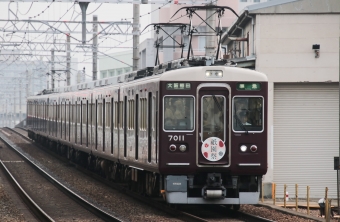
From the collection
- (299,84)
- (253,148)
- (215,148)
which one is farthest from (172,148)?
(299,84)

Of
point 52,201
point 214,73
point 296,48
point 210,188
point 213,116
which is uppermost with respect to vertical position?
point 296,48

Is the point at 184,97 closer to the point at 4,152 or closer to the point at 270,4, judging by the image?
the point at 270,4

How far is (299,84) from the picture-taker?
2128cm

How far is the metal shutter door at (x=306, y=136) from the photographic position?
840 inches

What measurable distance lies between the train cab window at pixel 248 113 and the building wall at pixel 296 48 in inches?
278

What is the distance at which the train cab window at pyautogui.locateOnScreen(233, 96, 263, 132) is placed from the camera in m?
13.7

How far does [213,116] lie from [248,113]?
A: 24.1 inches

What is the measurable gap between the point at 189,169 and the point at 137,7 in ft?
52.0

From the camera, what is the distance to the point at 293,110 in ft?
70.3

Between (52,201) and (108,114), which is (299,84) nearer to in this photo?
(108,114)

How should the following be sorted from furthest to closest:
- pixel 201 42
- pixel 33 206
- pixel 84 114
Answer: pixel 201 42, pixel 84 114, pixel 33 206

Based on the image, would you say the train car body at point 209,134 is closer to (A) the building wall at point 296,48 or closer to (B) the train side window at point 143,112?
(B) the train side window at point 143,112

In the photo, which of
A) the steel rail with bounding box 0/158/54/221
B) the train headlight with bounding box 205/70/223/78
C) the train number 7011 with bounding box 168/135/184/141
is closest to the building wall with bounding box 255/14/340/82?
the steel rail with bounding box 0/158/54/221

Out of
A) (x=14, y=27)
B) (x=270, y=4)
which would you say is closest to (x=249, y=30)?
(x=270, y=4)
